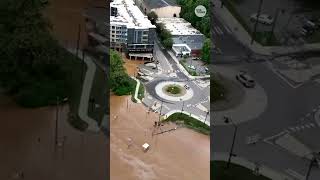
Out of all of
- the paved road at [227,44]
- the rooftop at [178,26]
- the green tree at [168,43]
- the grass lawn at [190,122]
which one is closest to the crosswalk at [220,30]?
the paved road at [227,44]

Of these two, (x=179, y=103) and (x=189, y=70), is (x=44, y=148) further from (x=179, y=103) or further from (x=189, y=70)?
(x=189, y=70)

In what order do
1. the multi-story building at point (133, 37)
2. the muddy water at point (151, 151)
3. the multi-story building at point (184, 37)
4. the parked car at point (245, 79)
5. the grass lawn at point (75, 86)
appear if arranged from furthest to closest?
the multi-story building at point (184, 37)
the multi-story building at point (133, 37)
the parked car at point (245, 79)
the muddy water at point (151, 151)
the grass lawn at point (75, 86)

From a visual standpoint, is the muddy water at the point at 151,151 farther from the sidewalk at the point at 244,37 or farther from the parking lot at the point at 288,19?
the parking lot at the point at 288,19

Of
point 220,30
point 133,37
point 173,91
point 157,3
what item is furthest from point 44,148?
point 157,3

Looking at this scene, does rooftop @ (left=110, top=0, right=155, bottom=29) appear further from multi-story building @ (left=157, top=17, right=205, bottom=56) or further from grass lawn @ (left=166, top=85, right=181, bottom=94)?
grass lawn @ (left=166, top=85, right=181, bottom=94)

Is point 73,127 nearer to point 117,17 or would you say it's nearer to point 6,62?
point 6,62

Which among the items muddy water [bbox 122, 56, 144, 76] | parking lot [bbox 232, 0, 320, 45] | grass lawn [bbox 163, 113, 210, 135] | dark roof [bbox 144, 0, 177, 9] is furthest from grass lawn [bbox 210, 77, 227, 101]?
dark roof [bbox 144, 0, 177, 9]
